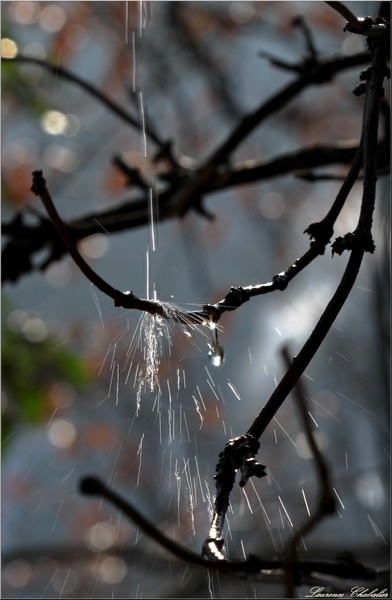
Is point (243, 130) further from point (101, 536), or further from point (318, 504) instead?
point (101, 536)

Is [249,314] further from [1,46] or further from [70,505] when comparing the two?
[1,46]

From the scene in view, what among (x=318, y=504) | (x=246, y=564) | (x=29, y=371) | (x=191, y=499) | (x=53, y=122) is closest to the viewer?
(x=246, y=564)

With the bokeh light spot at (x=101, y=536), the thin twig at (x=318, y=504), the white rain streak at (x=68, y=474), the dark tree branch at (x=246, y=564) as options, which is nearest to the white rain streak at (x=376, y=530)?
the bokeh light spot at (x=101, y=536)

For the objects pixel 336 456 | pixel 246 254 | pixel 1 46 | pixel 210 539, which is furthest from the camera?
pixel 246 254

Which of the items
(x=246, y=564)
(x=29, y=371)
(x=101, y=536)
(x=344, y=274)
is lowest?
(x=246, y=564)

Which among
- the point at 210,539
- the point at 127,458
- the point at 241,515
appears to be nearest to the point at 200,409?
the point at 127,458

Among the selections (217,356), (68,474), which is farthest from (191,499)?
(217,356)

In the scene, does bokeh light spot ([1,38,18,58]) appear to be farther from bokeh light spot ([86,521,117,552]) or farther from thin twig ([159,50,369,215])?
bokeh light spot ([86,521,117,552])

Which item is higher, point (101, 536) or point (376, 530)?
point (101, 536)

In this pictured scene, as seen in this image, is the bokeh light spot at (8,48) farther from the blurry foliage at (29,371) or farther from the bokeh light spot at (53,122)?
the blurry foliage at (29,371)
